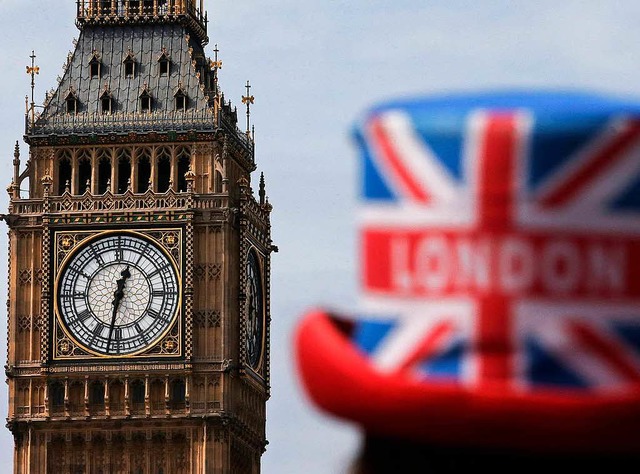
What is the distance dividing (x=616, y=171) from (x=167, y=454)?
74.1 meters

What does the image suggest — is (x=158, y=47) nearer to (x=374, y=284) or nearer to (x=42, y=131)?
(x=42, y=131)

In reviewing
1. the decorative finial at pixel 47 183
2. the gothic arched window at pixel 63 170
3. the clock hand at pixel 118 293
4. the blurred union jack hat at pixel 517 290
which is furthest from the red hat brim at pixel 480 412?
the gothic arched window at pixel 63 170

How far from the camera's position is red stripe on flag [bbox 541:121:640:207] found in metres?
6.97

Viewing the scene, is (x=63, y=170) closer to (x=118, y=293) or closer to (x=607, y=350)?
(x=118, y=293)

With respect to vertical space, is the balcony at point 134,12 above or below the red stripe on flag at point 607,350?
above

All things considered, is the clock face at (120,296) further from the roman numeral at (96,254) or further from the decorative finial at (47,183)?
the decorative finial at (47,183)

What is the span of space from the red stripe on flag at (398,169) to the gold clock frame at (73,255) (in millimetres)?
73131

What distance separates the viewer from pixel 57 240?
268 ft

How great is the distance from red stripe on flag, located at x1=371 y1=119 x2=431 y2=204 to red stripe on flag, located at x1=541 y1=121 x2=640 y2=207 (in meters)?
0.37

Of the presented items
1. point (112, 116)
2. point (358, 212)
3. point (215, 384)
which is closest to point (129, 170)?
point (112, 116)

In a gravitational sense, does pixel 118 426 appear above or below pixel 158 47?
below

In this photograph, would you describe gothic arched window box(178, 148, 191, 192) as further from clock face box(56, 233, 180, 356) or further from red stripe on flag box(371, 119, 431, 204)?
red stripe on flag box(371, 119, 431, 204)

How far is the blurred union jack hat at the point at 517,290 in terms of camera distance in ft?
22.7

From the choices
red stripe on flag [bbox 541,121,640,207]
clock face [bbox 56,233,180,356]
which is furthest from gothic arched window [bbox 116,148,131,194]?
red stripe on flag [bbox 541,121,640,207]
